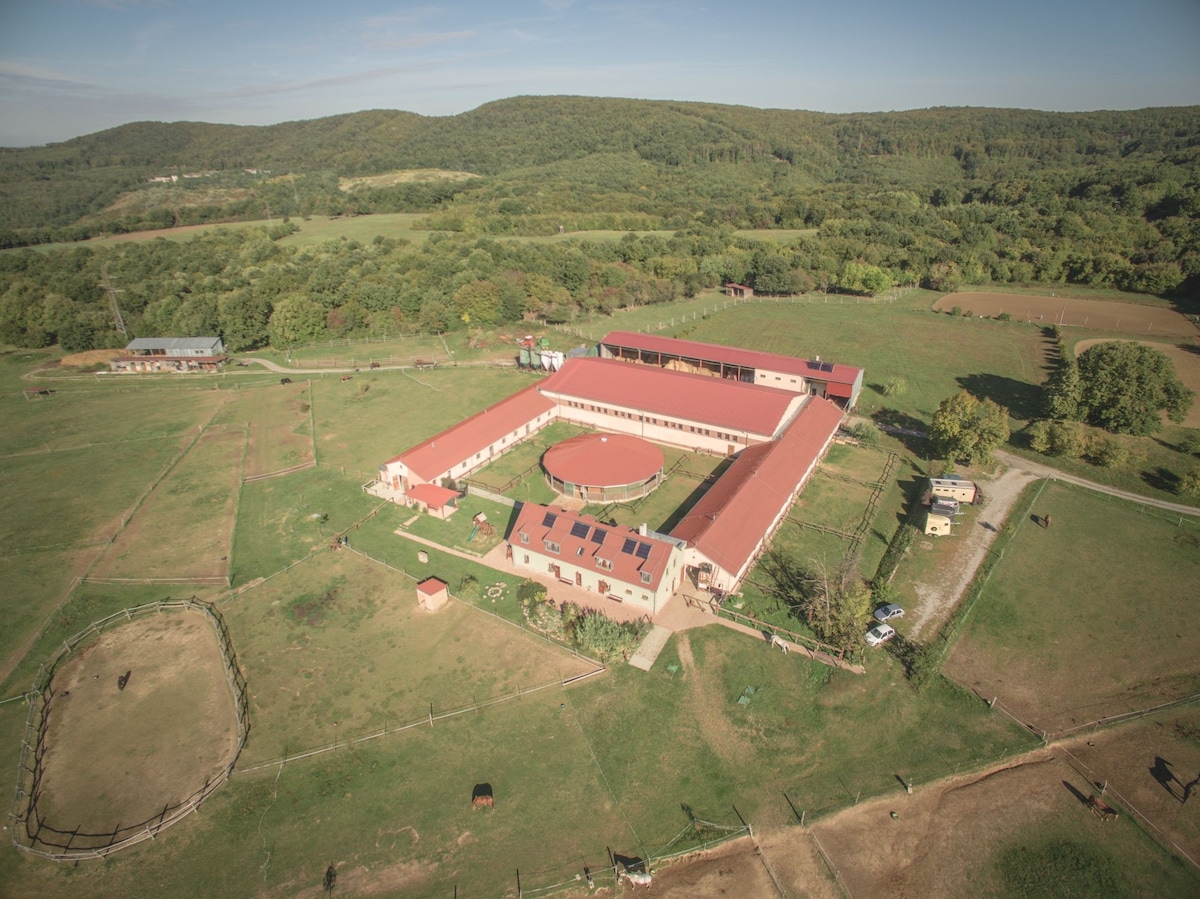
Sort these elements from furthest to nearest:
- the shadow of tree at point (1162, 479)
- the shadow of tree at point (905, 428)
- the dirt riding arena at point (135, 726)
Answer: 1. the shadow of tree at point (905, 428)
2. the shadow of tree at point (1162, 479)
3. the dirt riding arena at point (135, 726)

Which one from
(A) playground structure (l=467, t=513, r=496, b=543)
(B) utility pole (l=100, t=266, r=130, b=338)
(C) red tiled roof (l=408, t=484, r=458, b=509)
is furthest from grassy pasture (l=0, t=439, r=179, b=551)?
(B) utility pole (l=100, t=266, r=130, b=338)

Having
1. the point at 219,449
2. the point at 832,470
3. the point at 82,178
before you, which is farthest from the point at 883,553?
the point at 82,178

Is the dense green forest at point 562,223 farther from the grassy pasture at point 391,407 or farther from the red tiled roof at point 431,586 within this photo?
the red tiled roof at point 431,586

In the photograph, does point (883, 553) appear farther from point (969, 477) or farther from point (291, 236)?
point (291, 236)

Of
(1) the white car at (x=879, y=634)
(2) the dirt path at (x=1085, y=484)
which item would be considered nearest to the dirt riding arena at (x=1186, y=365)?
(2) the dirt path at (x=1085, y=484)

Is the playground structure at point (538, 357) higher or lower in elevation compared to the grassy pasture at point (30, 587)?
higher

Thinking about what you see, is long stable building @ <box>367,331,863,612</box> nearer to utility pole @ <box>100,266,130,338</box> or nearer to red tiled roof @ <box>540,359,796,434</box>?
red tiled roof @ <box>540,359,796,434</box>

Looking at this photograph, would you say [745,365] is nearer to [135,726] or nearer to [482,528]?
[482,528]
